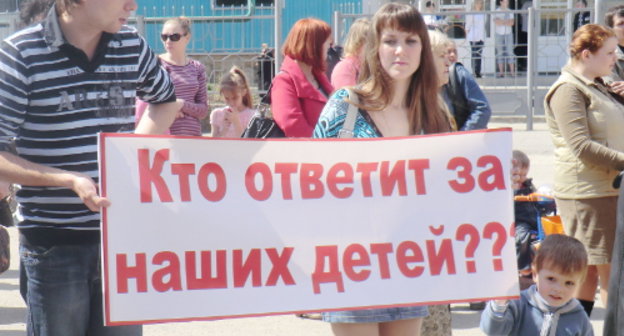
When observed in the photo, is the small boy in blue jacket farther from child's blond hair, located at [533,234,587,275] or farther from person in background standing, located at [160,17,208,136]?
person in background standing, located at [160,17,208,136]

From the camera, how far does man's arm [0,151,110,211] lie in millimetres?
3076

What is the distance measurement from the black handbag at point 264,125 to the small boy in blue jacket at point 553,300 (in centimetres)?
202

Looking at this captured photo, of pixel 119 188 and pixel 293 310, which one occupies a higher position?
pixel 119 188

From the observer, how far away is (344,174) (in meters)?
3.58

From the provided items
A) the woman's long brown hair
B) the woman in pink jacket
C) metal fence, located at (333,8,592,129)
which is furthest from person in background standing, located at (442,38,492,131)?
metal fence, located at (333,8,592,129)

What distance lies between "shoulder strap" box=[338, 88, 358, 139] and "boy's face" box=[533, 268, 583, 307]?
1.09 meters

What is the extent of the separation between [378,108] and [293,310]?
786 mm

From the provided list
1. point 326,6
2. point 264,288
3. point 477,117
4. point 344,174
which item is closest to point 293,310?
point 264,288

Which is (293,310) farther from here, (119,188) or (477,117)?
(477,117)

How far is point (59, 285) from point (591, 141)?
11.1 feet

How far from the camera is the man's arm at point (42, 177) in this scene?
10.1 feet

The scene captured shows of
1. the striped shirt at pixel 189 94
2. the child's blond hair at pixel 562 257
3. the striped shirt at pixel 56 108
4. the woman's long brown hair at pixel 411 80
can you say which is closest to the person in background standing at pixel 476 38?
the striped shirt at pixel 189 94

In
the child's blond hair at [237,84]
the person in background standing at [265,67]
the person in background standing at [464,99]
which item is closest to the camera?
the person in background standing at [464,99]

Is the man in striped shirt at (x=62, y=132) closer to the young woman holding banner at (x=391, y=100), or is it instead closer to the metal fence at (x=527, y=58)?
the young woman holding banner at (x=391, y=100)
